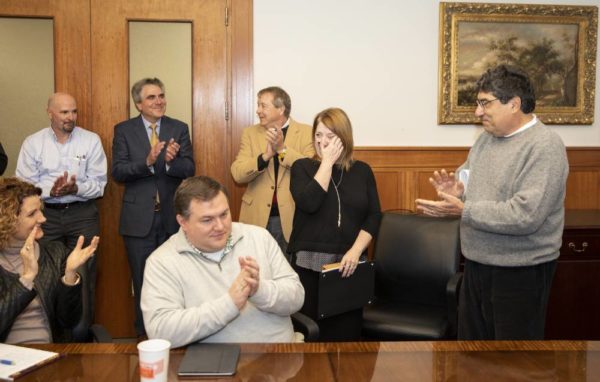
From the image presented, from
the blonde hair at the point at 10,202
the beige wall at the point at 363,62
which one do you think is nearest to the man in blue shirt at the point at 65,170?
the beige wall at the point at 363,62

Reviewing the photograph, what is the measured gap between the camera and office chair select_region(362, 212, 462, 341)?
301 cm

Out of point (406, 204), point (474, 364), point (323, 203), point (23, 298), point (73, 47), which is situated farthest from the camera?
point (406, 204)

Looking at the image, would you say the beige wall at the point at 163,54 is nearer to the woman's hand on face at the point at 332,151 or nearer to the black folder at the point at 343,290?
the woman's hand on face at the point at 332,151

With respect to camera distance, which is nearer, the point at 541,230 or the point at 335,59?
the point at 541,230

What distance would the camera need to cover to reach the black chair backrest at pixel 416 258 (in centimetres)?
329

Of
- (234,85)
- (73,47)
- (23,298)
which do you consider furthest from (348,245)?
(73,47)

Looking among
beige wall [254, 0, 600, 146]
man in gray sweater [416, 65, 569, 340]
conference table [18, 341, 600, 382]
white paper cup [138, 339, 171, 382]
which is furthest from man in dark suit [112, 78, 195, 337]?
white paper cup [138, 339, 171, 382]

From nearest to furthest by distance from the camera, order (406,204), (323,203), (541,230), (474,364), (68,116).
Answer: (474,364) → (541,230) → (323,203) → (68,116) → (406,204)

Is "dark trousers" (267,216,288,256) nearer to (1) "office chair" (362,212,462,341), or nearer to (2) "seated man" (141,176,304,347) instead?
(1) "office chair" (362,212,462,341)

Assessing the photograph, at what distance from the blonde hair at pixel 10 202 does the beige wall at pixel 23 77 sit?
83.5 inches

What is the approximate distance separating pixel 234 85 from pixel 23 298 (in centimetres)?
258

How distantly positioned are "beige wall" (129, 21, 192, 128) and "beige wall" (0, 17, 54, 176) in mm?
580

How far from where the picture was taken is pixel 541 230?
2375 mm

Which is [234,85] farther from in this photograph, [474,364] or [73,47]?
[474,364]
